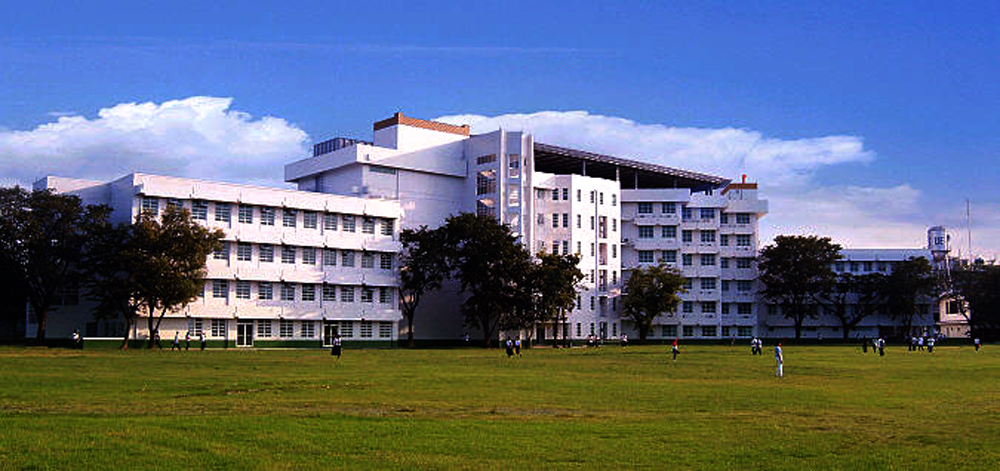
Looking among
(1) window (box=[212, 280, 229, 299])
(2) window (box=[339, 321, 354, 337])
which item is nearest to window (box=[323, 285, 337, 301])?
(2) window (box=[339, 321, 354, 337])

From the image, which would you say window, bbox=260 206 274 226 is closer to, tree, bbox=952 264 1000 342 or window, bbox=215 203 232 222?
window, bbox=215 203 232 222

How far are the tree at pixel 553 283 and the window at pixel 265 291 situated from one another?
25251mm

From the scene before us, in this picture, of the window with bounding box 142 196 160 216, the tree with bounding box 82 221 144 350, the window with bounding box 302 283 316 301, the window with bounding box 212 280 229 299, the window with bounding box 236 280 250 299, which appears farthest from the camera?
the window with bounding box 302 283 316 301

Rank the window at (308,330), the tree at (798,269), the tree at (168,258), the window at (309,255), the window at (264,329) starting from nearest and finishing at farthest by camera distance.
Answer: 1. the tree at (168,258)
2. the window at (264,329)
3. the window at (309,255)
4. the window at (308,330)
5. the tree at (798,269)

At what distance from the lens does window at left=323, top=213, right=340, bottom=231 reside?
94188mm

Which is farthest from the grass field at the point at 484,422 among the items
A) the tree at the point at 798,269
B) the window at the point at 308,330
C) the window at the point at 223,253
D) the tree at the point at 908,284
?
the tree at the point at 908,284

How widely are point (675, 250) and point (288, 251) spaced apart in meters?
56.3

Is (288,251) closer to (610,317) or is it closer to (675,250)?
(610,317)

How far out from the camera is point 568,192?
374 feet

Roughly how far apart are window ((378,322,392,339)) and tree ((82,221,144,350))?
2651 centimetres

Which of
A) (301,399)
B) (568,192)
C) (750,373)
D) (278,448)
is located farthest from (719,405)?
(568,192)

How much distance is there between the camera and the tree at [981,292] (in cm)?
13025

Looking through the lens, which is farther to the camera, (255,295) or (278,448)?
(255,295)

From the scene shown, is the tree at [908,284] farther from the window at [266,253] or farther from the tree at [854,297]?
the window at [266,253]
